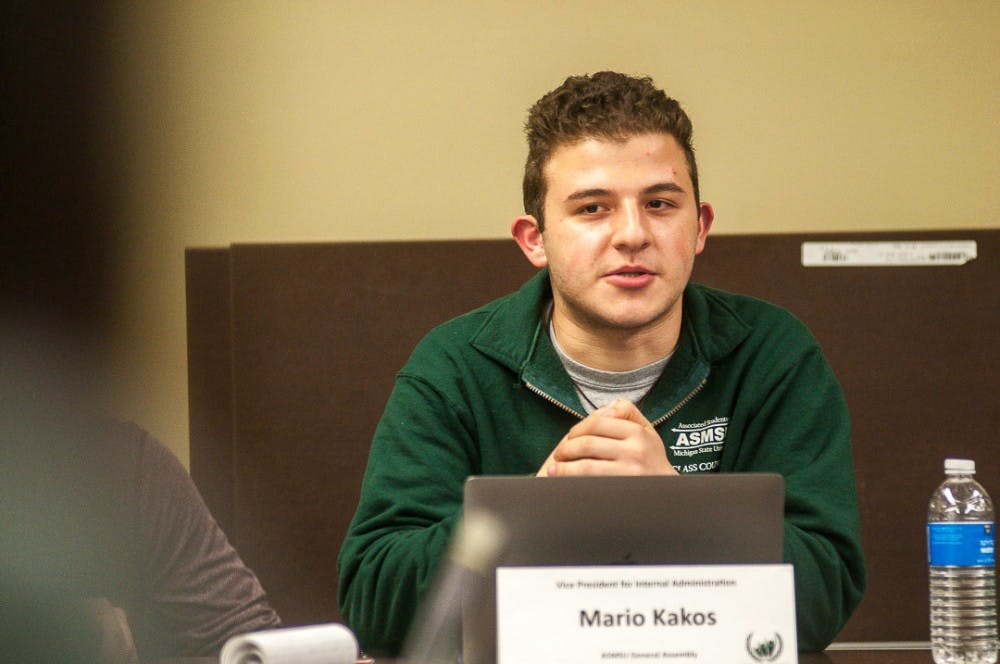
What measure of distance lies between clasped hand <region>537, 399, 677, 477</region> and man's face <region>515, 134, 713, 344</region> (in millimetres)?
331

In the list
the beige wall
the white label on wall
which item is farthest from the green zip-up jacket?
the beige wall

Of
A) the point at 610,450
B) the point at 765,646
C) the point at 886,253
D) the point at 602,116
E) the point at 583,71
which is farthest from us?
the point at 583,71

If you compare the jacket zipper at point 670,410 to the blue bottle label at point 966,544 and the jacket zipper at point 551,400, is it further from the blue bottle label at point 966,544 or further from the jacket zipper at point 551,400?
the blue bottle label at point 966,544

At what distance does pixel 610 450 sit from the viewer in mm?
1146

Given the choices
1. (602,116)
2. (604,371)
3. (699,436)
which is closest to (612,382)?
(604,371)

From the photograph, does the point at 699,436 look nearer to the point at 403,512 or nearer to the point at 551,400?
the point at 551,400

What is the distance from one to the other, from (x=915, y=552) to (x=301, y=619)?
132 centimetres

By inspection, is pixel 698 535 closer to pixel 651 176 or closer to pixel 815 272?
pixel 651 176

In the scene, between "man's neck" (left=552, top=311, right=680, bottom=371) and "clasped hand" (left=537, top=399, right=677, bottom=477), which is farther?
"man's neck" (left=552, top=311, right=680, bottom=371)

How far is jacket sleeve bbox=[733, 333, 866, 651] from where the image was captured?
1.26 meters

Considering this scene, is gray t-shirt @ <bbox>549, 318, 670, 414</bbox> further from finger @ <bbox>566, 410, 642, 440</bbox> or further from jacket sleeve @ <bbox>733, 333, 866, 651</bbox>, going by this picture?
finger @ <bbox>566, 410, 642, 440</bbox>

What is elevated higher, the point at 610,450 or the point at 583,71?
the point at 583,71

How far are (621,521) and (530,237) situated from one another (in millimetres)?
799

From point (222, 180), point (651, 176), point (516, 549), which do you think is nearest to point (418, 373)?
point (651, 176)
